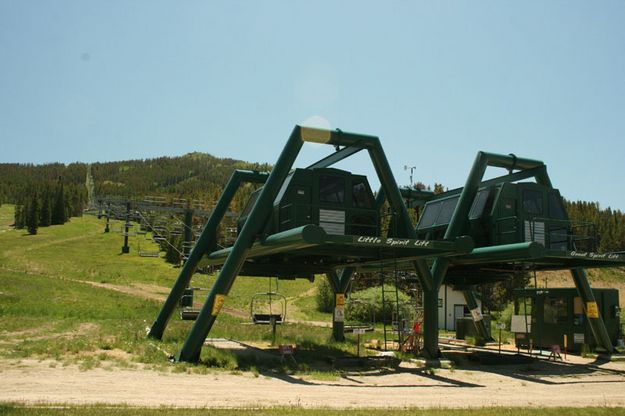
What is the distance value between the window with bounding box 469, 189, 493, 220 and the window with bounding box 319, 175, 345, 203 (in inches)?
272

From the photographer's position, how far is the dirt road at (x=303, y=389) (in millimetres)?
12758

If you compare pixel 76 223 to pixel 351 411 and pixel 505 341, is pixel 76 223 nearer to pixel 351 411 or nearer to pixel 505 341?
pixel 505 341

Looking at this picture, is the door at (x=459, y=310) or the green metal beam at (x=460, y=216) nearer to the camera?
the green metal beam at (x=460, y=216)

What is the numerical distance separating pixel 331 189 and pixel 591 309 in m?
14.2

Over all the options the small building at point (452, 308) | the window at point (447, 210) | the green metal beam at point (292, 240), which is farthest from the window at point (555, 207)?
the small building at point (452, 308)

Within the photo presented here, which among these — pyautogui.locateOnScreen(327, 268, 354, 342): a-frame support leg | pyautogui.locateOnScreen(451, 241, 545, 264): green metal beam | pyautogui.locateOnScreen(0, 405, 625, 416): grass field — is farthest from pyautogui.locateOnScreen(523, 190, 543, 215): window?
pyautogui.locateOnScreen(0, 405, 625, 416): grass field

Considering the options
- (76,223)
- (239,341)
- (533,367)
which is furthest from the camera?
(76,223)

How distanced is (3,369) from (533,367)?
1861 centimetres

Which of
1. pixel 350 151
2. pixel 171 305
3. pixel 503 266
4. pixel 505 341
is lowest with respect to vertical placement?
pixel 505 341

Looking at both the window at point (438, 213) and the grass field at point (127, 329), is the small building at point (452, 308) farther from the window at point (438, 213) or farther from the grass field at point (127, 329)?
the window at point (438, 213)

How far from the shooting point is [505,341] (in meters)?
34.8

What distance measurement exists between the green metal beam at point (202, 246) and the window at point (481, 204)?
9.76 metres

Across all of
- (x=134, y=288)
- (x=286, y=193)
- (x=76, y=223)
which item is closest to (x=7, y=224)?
(x=76, y=223)

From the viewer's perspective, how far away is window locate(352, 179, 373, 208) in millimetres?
21625
